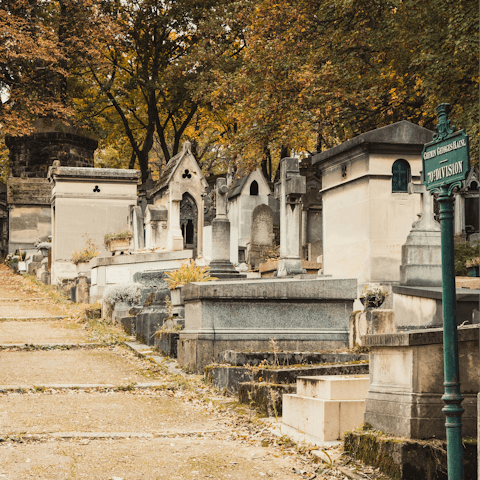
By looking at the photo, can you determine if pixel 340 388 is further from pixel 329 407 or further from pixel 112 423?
pixel 112 423

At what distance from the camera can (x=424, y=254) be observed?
8.46 meters

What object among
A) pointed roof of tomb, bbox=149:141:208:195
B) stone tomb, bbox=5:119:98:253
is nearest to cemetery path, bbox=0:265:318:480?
pointed roof of tomb, bbox=149:141:208:195

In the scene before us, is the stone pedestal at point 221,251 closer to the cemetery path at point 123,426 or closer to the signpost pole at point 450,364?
the cemetery path at point 123,426

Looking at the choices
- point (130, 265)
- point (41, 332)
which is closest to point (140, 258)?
point (130, 265)

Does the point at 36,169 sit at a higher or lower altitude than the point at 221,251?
higher

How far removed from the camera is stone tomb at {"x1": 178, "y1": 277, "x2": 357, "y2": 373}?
8328 mm

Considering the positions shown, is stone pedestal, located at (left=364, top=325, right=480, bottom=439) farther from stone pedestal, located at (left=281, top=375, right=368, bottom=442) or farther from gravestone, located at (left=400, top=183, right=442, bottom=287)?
gravestone, located at (left=400, top=183, right=442, bottom=287)

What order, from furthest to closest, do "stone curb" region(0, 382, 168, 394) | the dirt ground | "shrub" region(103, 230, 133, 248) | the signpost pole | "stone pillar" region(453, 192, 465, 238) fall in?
"stone pillar" region(453, 192, 465, 238), "shrub" region(103, 230, 133, 248), the dirt ground, "stone curb" region(0, 382, 168, 394), the signpost pole

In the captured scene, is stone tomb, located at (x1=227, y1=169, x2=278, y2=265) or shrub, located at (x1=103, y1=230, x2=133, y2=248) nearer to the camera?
shrub, located at (x1=103, y1=230, x2=133, y2=248)

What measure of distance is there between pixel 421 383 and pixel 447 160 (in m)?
1.42

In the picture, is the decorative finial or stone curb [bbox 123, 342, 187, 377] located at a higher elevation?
the decorative finial

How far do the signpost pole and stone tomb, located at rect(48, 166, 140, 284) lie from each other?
19.8 meters

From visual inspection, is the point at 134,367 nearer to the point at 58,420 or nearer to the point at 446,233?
the point at 58,420

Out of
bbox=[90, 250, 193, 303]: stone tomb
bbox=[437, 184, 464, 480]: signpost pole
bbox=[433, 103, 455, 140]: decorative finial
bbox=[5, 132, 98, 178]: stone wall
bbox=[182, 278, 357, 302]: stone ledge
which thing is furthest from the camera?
bbox=[5, 132, 98, 178]: stone wall
